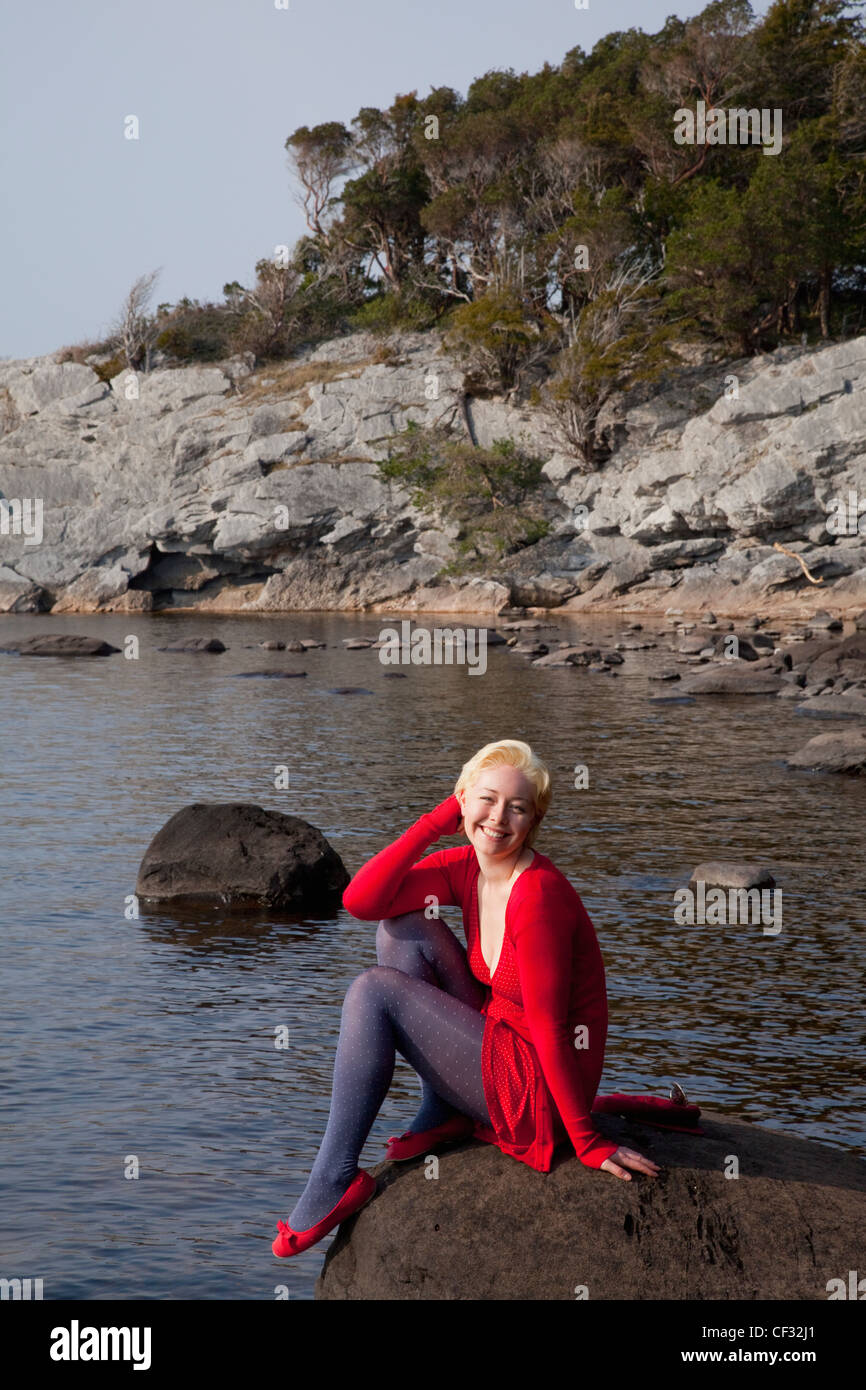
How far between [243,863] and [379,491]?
53585 mm

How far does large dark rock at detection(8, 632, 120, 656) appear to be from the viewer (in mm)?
40750

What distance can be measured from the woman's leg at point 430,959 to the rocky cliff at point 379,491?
4177 centimetres

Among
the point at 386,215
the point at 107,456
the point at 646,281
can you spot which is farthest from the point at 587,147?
the point at 107,456

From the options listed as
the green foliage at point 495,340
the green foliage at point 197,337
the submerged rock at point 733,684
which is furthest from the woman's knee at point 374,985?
the green foliage at point 197,337

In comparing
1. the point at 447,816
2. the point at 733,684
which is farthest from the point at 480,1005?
the point at 733,684

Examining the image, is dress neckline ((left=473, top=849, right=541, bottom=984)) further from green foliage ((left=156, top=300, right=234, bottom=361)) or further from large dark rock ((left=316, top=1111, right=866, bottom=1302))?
green foliage ((left=156, top=300, right=234, bottom=361))

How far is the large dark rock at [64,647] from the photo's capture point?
4075 centimetres

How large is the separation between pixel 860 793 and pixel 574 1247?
44.7 feet

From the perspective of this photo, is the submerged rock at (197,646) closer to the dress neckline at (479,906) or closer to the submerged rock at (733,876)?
the submerged rock at (733,876)

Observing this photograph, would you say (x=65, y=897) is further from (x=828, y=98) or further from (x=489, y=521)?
(x=828, y=98)

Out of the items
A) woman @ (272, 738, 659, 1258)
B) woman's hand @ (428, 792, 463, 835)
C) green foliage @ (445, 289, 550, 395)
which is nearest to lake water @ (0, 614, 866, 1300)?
woman @ (272, 738, 659, 1258)

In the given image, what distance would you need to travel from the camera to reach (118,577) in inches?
2611

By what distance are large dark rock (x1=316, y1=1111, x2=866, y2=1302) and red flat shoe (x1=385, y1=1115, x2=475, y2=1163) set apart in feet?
0.24

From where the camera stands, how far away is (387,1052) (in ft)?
17.0
